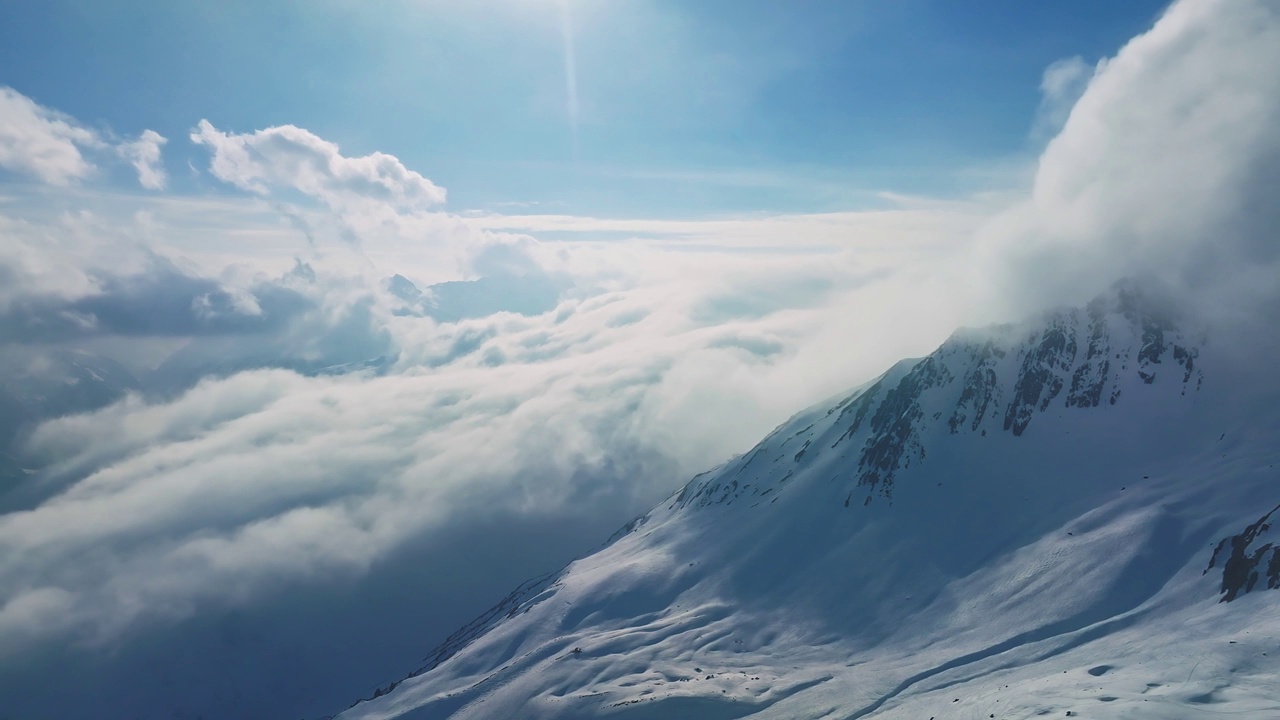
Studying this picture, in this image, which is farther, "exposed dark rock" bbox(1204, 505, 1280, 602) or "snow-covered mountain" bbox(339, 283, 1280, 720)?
"snow-covered mountain" bbox(339, 283, 1280, 720)

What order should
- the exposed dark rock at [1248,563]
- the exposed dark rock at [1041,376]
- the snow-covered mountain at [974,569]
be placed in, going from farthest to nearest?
the exposed dark rock at [1041,376]
the snow-covered mountain at [974,569]
the exposed dark rock at [1248,563]

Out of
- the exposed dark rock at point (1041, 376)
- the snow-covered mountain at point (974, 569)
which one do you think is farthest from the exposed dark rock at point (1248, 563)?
the exposed dark rock at point (1041, 376)

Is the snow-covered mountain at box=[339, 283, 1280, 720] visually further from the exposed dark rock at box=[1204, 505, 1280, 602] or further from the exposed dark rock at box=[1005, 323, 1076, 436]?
the exposed dark rock at box=[1005, 323, 1076, 436]

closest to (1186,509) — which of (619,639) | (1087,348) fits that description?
(1087,348)

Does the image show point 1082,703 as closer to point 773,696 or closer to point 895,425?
point 773,696

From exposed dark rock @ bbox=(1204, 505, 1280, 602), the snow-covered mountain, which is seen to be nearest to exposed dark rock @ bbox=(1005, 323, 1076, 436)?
the snow-covered mountain

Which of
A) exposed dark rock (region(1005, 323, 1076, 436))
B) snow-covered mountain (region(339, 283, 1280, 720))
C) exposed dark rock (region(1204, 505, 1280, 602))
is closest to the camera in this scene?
exposed dark rock (region(1204, 505, 1280, 602))

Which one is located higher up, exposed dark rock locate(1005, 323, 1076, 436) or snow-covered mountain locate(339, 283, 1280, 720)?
exposed dark rock locate(1005, 323, 1076, 436)

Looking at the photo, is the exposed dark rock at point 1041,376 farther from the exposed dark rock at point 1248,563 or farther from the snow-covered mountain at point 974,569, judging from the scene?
the exposed dark rock at point 1248,563

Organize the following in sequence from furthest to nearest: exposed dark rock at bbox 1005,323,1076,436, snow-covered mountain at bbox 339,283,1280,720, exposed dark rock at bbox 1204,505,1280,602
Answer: exposed dark rock at bbox 1005,323,1076,436 → snow-covered mountain at bbox 339,283,1280,720 → exposed dark rock at bbox 1204,505,1280,602
